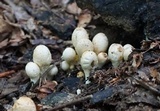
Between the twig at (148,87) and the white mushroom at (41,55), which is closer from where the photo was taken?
the twig at (148,87)

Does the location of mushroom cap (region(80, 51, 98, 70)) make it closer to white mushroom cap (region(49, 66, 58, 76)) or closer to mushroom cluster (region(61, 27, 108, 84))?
mushroom cluster (region(61, 27, 108, 84))

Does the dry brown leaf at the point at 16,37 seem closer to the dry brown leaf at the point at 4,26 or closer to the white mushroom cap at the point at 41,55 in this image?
the dry brown leaf at the point at 4,26

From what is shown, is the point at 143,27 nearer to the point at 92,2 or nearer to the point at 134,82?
the point at 92,2

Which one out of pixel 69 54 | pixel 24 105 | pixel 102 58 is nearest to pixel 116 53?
pixel 102 58

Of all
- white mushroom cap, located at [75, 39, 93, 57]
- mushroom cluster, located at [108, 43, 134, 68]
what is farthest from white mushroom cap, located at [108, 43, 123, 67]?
white mushroom cap, located at [75, 39, 93, 57]

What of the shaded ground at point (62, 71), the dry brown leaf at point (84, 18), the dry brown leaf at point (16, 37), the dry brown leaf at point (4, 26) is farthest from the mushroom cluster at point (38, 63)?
the dry brown leaf at point (84, 18)

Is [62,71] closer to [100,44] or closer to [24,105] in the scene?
[100,44]

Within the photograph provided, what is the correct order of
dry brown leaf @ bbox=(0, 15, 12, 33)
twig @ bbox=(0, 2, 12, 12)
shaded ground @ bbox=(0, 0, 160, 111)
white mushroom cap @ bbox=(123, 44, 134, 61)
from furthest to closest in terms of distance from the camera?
1. twig @ bbox=(0, 2, 12, 12)
2. dry brown leaf @ bbox=(0, 15, 12, 33)
3. white mushroom cap @ bbox=(123, 44, 134, 61)
4. shaded ground @ bbox=(0, 0, 160, 111)

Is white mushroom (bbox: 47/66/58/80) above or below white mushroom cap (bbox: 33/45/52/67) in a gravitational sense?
below
